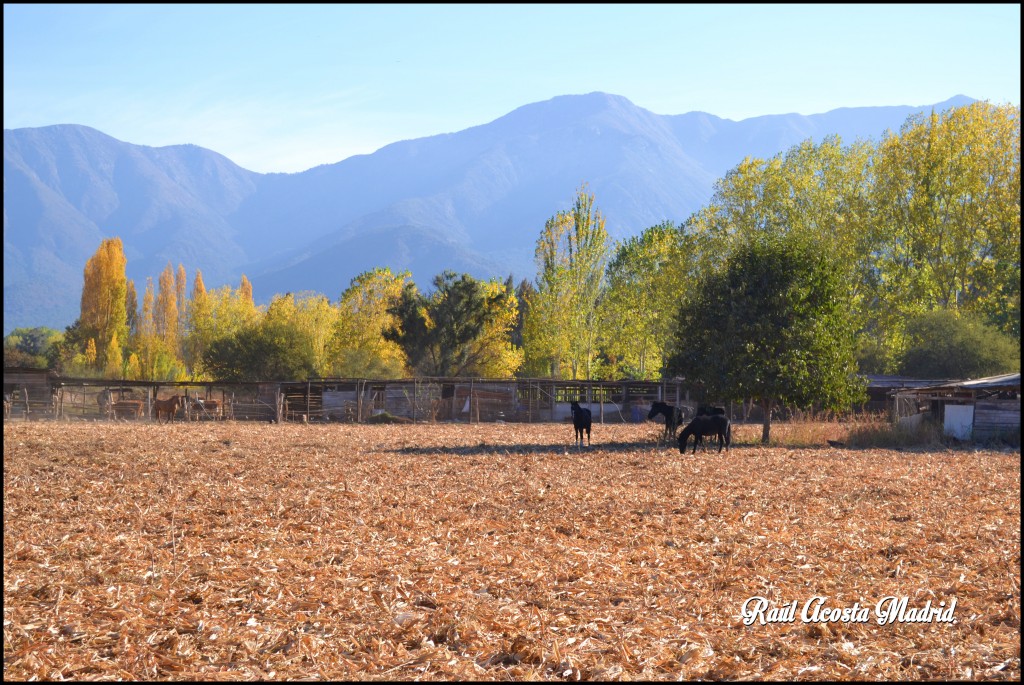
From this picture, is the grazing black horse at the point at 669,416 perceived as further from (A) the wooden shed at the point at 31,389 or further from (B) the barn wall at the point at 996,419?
(A) the wooden shed at the point at 31,389

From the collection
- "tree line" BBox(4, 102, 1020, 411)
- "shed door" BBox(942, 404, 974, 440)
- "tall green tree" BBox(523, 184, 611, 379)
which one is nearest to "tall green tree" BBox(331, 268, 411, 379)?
"tree line" BBox(4, 102, 1020, 411)

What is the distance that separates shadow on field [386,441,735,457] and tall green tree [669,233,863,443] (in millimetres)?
3780

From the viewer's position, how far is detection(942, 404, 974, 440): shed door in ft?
109

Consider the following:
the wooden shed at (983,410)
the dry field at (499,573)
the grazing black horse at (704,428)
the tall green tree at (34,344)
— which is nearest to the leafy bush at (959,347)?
the wooden shed at (983,410)

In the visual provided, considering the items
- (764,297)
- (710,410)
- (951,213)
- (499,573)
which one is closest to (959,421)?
(764,297)

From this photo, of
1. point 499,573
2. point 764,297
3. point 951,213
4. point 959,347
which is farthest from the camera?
point 951,213

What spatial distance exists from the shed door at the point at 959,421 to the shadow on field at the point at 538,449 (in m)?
10.6

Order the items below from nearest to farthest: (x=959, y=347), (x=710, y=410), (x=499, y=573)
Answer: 1. (x=499, y=573)
2. (x=710, y=410)
3. (x=959, y=347)

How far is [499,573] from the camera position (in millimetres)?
10227

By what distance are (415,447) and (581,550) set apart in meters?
18.2

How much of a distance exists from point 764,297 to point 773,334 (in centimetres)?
147

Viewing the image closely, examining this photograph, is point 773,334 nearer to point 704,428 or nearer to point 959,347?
point 704,428

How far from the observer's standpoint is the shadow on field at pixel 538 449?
27359 mm

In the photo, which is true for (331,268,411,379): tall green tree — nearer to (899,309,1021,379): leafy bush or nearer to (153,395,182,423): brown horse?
(153,395,182,423): brown horse
